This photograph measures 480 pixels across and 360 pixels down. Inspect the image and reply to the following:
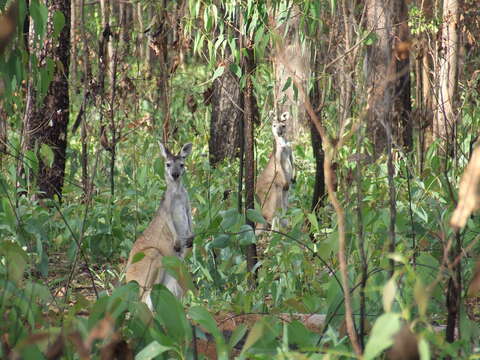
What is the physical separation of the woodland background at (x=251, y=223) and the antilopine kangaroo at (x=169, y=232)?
7.9 inches

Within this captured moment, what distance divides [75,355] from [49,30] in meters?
5.68

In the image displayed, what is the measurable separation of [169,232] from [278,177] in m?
4.08

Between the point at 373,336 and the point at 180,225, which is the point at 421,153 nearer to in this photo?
the point at 180,225

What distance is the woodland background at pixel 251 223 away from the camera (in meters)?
3.45

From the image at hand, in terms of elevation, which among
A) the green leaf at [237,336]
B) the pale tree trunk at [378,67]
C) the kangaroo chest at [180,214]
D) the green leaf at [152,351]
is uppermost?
the pale tree trunk at [378,67]

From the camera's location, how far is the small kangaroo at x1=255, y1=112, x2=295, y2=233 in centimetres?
1141

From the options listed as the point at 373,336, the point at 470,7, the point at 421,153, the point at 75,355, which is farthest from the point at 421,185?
the point at 470,7

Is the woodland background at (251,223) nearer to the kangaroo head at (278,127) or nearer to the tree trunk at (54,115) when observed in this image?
the tree trunk at (54,115)

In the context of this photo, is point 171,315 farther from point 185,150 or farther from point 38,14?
point 185,150

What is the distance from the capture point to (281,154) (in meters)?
12.2

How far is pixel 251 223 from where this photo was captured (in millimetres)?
6984

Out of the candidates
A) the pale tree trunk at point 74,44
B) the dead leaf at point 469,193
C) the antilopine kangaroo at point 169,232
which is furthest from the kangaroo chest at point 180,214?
the dead leaf at point 469,193

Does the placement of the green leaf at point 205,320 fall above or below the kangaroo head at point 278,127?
below

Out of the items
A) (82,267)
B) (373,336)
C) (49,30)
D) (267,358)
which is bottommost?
(82,267)
